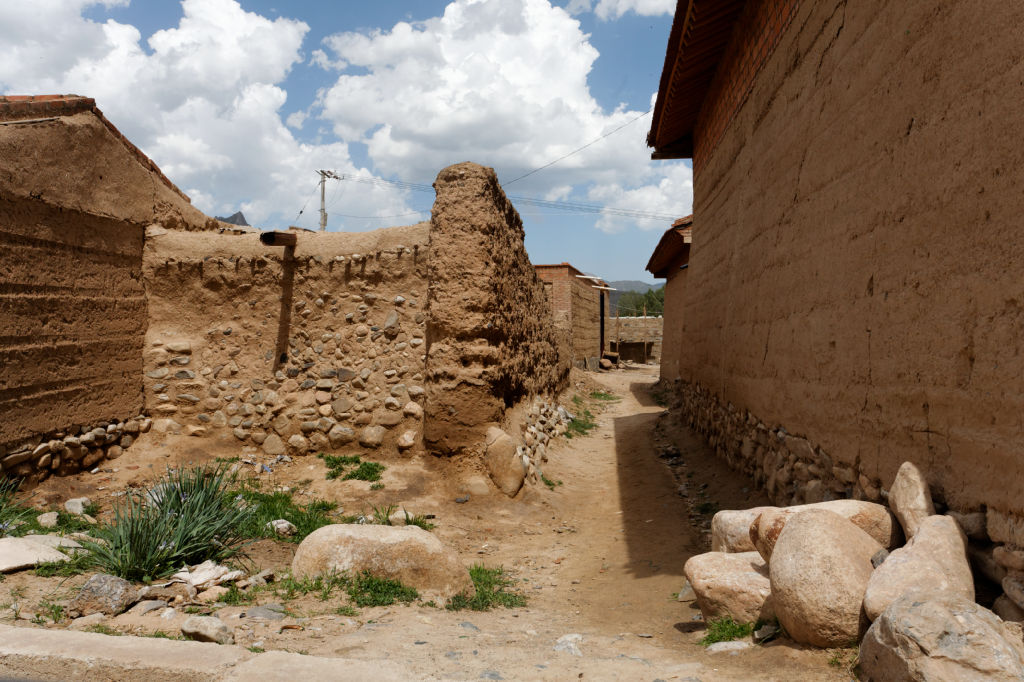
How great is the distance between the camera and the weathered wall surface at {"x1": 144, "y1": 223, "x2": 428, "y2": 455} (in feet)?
23.0

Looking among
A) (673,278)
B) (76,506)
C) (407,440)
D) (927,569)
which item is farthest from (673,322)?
(927,569)

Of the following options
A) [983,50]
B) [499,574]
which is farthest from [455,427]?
[983,50]

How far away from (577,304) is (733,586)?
17.4m

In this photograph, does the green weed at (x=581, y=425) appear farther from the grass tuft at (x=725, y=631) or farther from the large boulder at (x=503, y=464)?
the grass tuft at (x=725, y=631)

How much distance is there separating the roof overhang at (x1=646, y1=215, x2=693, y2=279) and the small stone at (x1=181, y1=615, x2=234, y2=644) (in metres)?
9.83

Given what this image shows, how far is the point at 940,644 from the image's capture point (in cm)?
190

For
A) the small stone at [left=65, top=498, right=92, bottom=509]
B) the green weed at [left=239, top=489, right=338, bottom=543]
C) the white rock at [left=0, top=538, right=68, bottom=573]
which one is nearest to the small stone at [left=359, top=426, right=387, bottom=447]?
the green weed at [left=239, top=489, right=338, bottom=543]

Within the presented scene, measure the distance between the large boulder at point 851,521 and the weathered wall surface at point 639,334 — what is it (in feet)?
80.3

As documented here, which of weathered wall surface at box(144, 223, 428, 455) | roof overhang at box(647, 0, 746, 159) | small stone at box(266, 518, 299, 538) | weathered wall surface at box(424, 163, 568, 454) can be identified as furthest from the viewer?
weathered wall surface at box(144, 223, 428, 455)

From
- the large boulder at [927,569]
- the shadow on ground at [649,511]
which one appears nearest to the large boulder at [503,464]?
the shadow on ground at [649,511]

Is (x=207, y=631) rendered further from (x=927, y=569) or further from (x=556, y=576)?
(x=927, y=569)

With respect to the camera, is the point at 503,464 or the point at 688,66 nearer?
the point at 503,464

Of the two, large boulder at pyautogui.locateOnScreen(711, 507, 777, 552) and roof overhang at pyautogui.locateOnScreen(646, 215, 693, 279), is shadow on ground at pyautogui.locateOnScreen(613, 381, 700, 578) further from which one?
roof overhang at pyautogui.locateOnScreen(646, 215, 693, 279)

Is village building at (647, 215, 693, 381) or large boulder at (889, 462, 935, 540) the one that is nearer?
large boulder at (889, 462, 935, 540)
